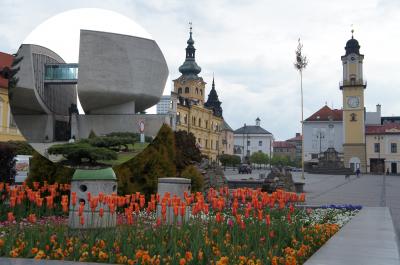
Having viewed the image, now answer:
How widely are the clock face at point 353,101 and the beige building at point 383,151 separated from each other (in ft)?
18.9

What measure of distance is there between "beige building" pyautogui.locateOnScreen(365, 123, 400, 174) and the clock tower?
161 centimetres

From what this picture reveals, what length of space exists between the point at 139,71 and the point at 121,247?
96.4 inches

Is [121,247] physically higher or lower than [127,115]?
lower

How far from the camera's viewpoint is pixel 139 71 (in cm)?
686

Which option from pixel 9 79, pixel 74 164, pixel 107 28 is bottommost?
pixel 74 164

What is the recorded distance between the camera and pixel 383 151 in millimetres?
88125

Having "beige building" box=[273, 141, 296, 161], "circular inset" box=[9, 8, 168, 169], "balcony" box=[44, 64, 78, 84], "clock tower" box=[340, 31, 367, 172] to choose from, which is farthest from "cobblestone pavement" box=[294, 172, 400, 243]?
"beige building" box=[273, 141, 296, 161]

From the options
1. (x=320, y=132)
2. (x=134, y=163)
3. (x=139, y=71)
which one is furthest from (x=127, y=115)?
(x=320, y=132)

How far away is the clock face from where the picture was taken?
292 feet

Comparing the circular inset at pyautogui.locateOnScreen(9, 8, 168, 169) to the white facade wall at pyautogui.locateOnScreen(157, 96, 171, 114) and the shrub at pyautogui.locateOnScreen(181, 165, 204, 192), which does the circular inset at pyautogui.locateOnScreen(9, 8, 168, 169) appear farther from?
the shrub at pyautogui.locateOnScreen(181, 165, 204, 192)

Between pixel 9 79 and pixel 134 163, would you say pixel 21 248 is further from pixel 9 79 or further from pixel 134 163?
pixel 134 163

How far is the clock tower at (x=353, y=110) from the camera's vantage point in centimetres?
8819

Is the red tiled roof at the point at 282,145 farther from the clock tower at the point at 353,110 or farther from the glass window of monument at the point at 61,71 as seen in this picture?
the glass window of monument at the point at 61,71

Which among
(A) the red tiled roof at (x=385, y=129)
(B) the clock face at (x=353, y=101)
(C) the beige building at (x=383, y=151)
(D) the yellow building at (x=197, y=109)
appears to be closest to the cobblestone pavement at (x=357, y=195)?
(D) the yellow building at (x=197, y=109)
